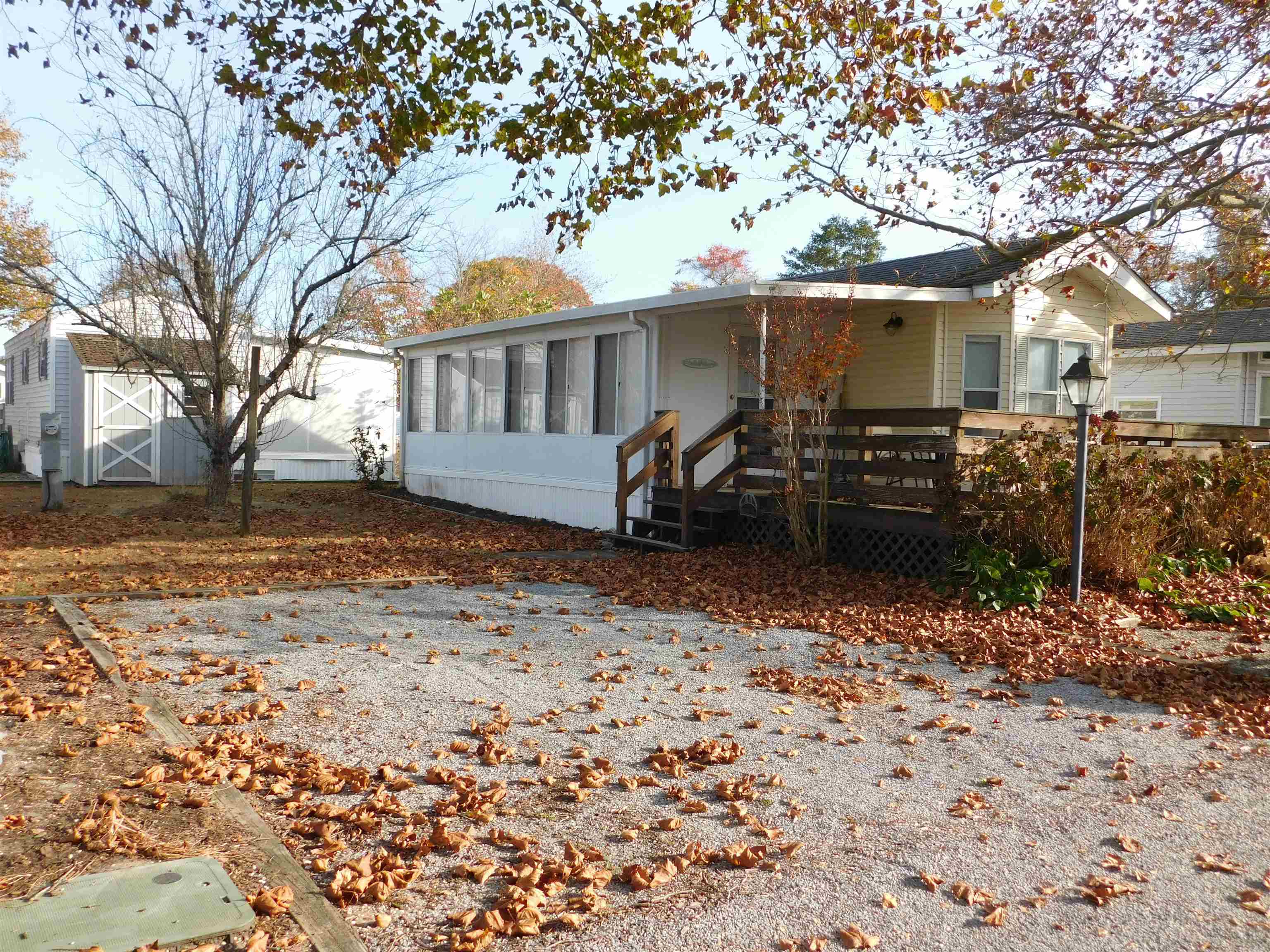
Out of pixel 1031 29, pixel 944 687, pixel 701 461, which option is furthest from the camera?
pixel 701 461

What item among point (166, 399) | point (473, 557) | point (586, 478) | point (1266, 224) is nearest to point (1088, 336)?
point (1266, 224)

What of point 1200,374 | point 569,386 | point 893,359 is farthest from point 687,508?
point 1200,374

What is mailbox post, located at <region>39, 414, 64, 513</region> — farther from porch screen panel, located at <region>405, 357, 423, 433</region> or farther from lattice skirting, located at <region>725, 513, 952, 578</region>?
lattice skirting, located at <region>725, 513, 952, 578</region>

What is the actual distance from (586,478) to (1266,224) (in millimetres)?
8606

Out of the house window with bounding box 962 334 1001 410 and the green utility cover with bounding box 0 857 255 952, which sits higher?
the house window with bounding box 962 334 1001 410

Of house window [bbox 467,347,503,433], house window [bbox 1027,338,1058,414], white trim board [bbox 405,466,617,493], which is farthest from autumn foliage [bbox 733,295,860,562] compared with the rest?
house window [bbox 467,347,503,433]

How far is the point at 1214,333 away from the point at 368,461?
16.9 metres

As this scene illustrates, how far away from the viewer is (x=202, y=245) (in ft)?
43.4

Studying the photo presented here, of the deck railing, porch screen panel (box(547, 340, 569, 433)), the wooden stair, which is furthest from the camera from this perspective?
porch screen panel (box(547, 340, 569, 433))

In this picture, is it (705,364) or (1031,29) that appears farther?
(705,364)

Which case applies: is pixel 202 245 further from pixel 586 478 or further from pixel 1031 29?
pixel 1031 29

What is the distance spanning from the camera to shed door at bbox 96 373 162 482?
20250mm

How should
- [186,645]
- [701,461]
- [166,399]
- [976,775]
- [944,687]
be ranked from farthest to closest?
1. [166,399]
2. [701,461]
3. [186,645]
4. [944,687]
5. [976,775]

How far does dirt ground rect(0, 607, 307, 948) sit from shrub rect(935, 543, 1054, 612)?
6.04 metres
